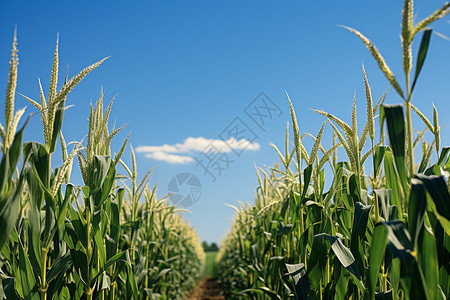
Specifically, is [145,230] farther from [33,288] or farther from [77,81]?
[77,81]

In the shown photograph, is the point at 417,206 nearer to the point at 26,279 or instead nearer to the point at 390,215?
the point at 390,215

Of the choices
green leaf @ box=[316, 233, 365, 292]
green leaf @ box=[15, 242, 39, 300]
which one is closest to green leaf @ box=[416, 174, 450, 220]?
green leaf @ box=[316, 233, 365, 292]

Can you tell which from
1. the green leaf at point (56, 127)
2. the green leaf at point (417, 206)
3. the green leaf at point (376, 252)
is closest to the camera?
the green leaf at point (417, 206)

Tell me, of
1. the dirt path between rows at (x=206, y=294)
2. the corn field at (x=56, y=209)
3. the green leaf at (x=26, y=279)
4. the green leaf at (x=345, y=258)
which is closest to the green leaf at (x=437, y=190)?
the green leaf at (x=345, y=258)

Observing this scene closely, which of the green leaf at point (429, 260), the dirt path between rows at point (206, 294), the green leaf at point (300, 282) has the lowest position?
the dirt path between rows at point (206, 294)

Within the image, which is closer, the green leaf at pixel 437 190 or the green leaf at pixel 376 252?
the green leaf at pixel 437 190

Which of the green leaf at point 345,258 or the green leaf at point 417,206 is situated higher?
the green leaf at point 417,206

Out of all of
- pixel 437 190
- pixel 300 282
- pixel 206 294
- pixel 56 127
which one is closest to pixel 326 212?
pixel 300 282

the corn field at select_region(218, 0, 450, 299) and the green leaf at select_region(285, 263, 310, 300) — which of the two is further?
the green leaf at select_region(285, 263, 310, 300)

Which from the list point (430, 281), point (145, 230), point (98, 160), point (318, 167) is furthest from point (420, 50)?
A: point (145, 230)

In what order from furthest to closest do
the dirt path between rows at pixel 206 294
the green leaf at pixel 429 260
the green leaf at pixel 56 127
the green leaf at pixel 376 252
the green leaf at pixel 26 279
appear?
the dirt path between rows at pixel 206 294, the green leaf at pixel 26 279, the green leaf at pixel 56 127, the green leaf at pixel 376 252, the green leaf at pixel 429 260

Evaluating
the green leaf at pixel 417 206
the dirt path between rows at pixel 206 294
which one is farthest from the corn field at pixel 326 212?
the dirt path between rows at pixel 206 294

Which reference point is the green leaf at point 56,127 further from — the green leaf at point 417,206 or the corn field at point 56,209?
the green leaf at point 417,206

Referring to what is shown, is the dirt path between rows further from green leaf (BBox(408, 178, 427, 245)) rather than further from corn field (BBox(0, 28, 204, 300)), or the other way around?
green leaf (BBox(408, 178, 427, 245))
